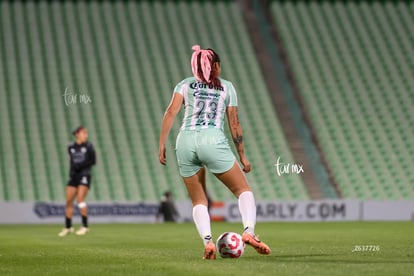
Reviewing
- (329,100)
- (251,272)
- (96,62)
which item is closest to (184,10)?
(96,62)

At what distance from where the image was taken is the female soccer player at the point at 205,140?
9.44m

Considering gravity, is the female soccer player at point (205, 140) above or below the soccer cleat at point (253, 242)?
above

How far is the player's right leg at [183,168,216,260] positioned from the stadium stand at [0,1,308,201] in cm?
1727

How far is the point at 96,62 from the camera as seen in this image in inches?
1234

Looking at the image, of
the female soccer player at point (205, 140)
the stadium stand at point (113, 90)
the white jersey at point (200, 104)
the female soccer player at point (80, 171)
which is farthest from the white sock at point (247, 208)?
the stadium stand at point (113, 90)

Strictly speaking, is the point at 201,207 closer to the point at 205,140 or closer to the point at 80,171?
the point at 205,140

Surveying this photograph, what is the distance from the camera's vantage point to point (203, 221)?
31.7ft

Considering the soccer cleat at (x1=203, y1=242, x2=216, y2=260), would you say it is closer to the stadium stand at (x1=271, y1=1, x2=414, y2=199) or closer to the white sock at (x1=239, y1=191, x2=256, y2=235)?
the white sock at (x1=239, y1=191, x2=256, y2=235)

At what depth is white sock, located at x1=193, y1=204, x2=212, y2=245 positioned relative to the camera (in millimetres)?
9587

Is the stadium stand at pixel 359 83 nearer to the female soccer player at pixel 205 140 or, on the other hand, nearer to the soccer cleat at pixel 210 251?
the female soccer player at pixel 205 140

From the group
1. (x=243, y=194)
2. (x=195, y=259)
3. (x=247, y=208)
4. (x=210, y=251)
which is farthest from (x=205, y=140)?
(x=195, y=259)

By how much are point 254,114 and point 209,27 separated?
14.2 ft

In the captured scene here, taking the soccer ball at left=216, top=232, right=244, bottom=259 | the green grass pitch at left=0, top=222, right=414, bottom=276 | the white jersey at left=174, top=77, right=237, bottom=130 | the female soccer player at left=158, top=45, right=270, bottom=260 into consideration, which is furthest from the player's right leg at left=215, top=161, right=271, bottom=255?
the white jersey at left=174, top=77, right=237, bottom=130

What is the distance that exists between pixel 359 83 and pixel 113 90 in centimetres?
831
